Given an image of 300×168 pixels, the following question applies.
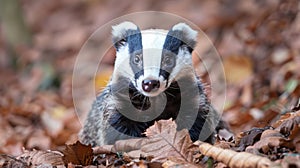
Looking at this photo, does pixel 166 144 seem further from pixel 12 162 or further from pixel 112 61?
pixel 112 61

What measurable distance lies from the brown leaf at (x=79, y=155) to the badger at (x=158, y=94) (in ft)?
1.67

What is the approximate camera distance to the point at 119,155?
12.7 feet

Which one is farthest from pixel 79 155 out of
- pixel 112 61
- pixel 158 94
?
pixel 112 61

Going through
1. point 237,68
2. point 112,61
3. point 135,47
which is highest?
point 112,61

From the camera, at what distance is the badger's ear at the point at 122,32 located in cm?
450

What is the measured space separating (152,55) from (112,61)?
19.0 feet

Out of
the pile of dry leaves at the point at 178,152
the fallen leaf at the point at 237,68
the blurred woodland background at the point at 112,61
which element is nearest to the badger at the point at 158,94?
the pile of dry leaves at the point at 178,152

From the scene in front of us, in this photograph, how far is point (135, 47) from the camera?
4348 mm

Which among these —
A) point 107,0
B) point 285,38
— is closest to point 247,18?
point 285,38

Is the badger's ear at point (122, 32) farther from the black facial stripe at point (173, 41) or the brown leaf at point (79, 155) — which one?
the brown leaf at point (79, 155)

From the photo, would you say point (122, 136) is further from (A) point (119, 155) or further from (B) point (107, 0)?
(B) point (107, 0)

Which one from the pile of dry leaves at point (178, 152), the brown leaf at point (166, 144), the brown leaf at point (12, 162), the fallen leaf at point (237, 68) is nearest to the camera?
the pile of dry leaves at point (178, 152)

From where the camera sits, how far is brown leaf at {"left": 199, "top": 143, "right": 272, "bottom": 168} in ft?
9.97

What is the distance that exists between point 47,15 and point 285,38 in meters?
8.07
